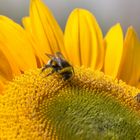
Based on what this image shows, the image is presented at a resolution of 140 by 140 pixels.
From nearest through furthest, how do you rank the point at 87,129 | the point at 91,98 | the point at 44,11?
1. the point at 87,129
2. the point at 91,98
3. the point at 44,11

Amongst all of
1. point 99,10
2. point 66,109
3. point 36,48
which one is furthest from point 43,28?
point 99,10

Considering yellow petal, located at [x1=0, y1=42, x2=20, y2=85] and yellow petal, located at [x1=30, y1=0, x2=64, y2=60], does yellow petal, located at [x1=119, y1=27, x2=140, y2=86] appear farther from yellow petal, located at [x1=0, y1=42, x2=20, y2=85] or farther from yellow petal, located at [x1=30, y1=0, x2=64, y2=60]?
yellow petal, located at [x1=0, y1=42, x2=20, y2=85]

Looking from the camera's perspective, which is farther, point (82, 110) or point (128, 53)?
point (128, 53)

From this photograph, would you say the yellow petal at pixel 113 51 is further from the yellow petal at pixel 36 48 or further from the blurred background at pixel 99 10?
the blurred background at pixel 99 10

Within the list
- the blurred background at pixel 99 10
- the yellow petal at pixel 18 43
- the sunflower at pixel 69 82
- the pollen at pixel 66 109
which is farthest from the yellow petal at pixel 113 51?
the blurred background at pixel 99 10

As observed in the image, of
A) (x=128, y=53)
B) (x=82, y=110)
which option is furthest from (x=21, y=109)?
(x=128, y=53)

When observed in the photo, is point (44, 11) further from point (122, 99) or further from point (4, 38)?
point (122, 99)

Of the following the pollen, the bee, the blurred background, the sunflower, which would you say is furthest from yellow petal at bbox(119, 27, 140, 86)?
the blurred background

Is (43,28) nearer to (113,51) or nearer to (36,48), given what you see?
(36,48)
